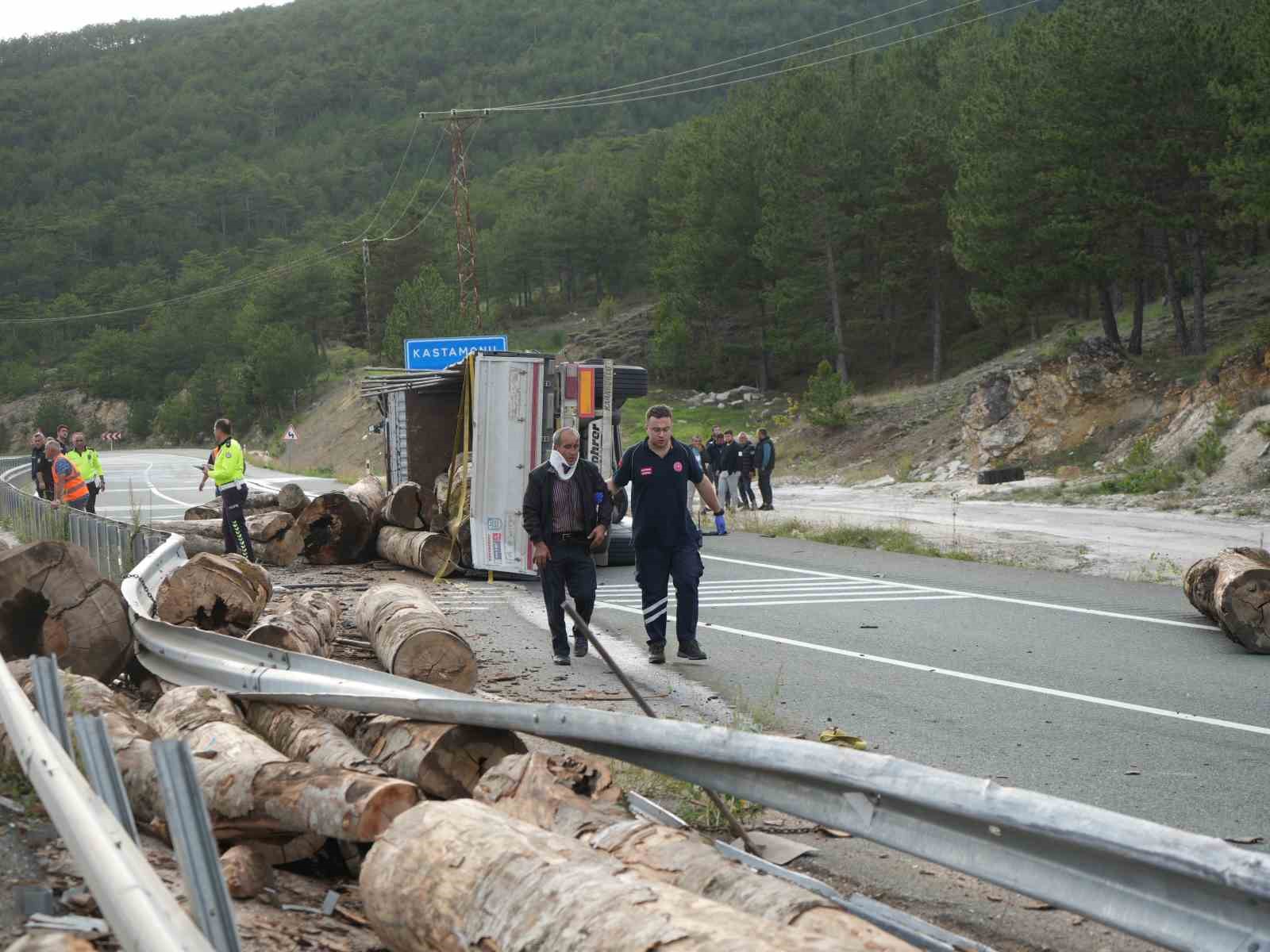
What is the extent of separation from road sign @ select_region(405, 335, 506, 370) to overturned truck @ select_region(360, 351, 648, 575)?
41.5ft

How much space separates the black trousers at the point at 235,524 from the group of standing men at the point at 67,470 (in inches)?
200

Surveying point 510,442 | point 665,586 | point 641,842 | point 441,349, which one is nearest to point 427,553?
point 510,442

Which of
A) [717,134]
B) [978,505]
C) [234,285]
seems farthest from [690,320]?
A: [234,285]

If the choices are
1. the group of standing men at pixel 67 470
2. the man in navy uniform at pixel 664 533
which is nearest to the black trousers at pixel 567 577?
A: the man in navy uniform at pixel 664 533

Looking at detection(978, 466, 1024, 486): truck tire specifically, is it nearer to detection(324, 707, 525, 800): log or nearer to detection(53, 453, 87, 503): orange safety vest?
detection(53, 453, 87, 503): orange safety vest

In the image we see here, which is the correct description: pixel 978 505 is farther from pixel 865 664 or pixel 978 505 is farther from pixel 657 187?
pixel 657 187

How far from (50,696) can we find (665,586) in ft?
20.5

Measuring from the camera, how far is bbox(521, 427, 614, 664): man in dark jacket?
1019 cm

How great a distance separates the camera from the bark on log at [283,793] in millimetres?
4309

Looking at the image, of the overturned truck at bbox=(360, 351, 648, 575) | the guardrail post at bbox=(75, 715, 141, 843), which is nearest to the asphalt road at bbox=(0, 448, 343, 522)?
A: the overturned truck at bbox=(360, 351, 648, 575)

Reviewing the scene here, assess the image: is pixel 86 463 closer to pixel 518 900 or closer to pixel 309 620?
pixel 309 620

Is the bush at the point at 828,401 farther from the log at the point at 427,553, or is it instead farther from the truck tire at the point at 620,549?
the log at the point at 427,553

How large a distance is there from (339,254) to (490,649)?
359ft

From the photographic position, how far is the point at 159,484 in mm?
43844
